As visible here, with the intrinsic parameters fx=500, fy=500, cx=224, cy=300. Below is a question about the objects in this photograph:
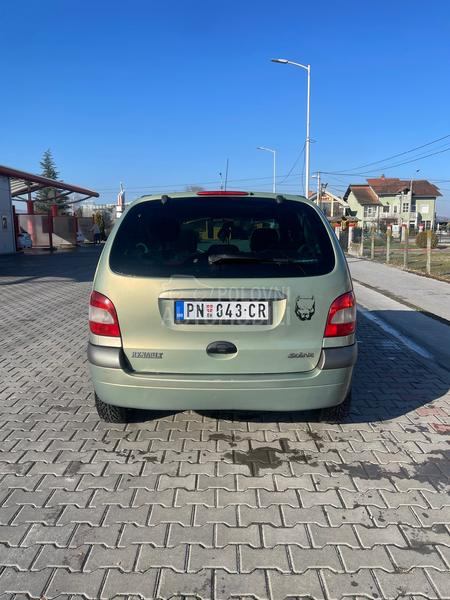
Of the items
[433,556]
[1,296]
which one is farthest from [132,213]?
[1,296]

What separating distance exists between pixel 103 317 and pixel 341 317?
1.55m

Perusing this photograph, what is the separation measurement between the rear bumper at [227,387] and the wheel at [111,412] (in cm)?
47

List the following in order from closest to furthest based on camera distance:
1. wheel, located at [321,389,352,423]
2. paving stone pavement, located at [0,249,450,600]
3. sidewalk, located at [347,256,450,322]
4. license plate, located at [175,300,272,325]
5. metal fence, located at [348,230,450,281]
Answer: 1. paving stone pavement, located at [0,249,450,600]
2. license plate, located at [175,300,272,325]
3. wheel, located at [321,389,352,423]
4. sidewalk, located at [347,256,450,322]
5. metal fence, located at [348,230,450,281]

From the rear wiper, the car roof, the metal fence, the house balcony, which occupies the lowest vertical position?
→ the metal fence

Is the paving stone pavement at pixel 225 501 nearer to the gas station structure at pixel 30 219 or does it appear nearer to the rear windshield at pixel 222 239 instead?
the rear windshield at pixel 222 239

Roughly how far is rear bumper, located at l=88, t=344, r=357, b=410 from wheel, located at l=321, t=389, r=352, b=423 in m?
0.46

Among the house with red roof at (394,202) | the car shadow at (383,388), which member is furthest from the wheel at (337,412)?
the house with red roof at (394,202)

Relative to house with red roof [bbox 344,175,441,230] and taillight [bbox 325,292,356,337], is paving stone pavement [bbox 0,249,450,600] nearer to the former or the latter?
taillight [bbox 325,292,356,337]

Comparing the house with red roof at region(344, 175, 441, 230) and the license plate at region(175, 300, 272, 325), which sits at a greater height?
the house with red roof at region(344, 175, 441, 230)

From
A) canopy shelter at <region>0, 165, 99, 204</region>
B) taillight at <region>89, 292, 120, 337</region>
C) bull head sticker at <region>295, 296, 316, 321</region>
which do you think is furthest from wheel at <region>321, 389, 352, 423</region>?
canopy shelter at <region>0, 165, 99, 204</region>

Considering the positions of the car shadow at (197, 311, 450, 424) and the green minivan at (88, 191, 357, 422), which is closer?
the green minivan at (88, 191, 357, 422)

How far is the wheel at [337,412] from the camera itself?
148 inches

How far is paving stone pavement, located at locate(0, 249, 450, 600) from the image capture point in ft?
7.28

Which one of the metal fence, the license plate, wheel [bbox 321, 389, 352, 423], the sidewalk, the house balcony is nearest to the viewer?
the license plate
